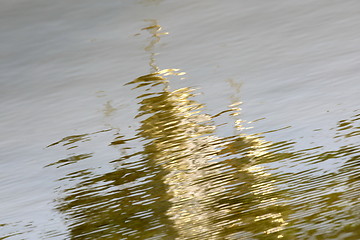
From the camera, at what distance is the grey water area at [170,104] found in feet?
7.27

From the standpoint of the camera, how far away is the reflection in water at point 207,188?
77.6 inches

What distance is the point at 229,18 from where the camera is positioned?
4805 millimetres

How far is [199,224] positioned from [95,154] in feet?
4.04

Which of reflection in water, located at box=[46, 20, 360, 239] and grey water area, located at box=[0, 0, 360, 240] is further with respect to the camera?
grey water area, located at box=[0, 0, 360, 240]

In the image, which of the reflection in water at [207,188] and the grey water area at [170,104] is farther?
the grey water area at [170,104]

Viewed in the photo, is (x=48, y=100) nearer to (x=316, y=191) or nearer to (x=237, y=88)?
(x=237, y=88)

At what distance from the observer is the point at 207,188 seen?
7.88 feet

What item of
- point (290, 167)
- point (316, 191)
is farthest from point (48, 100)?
point (316, 191)

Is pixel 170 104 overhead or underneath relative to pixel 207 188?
overhead

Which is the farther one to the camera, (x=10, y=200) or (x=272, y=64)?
(x=272, y=64)

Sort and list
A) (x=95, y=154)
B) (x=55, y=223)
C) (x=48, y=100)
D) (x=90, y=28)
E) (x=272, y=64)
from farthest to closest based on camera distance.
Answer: (x=90, y=28) → (x=48, y=100) → (x=272, y=64) → (x=95, y=154) → (x=55, y=223)

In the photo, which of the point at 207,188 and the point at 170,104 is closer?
the point at 207,188

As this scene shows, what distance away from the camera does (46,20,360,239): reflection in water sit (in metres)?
1.97

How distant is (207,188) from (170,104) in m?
1.25
